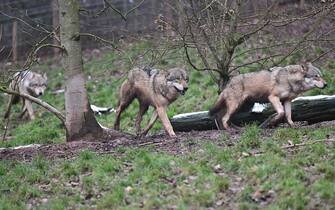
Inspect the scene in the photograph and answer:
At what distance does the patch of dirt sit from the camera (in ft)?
27.9

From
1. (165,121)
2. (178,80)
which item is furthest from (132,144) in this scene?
(178,80)

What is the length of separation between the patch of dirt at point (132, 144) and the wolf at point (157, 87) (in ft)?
1.37

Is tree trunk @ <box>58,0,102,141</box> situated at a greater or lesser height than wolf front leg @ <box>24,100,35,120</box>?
greater

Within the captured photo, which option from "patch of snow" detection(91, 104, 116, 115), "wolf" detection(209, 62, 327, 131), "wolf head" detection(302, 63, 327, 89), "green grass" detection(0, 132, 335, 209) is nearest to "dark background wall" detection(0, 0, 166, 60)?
"patch of snow" detection(91, 104, 116, 115)

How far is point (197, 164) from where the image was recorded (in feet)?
24.6

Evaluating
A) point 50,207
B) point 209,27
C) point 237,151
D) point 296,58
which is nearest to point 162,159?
point 237,151

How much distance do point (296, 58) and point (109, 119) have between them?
187 inches

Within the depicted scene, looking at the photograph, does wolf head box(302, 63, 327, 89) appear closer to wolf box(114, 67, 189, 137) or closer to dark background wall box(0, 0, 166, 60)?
wolf box(114, 67, 189, 137)

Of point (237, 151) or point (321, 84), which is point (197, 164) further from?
point (321, 84)

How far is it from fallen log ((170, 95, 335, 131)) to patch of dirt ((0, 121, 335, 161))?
16 cm

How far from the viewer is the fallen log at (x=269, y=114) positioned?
9117 mm

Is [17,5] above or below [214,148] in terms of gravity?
above

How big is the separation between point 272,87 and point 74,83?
3187 millimetres

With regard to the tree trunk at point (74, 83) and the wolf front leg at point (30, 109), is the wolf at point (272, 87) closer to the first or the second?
the tree trunk at point (74, 83)
